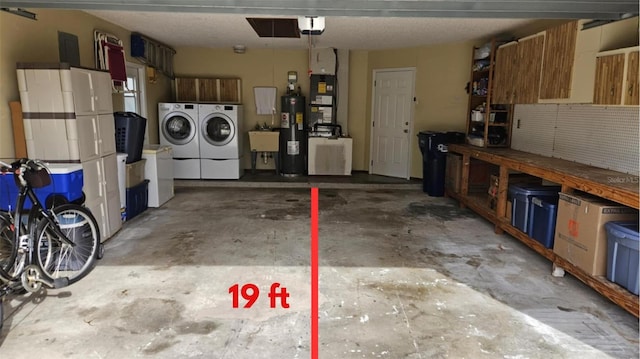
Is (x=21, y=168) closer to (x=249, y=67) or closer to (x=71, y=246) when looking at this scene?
(x=71, y=246)

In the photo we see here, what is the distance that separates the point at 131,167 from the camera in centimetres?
467

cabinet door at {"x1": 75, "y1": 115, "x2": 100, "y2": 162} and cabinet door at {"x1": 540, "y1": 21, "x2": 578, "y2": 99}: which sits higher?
cabinet door at {"x1": 540, "y1": 21, "x2": 578, "y2": 99}

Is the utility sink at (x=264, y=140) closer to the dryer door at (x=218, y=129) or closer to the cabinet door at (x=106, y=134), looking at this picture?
the dryer door at (x=218, y=129)

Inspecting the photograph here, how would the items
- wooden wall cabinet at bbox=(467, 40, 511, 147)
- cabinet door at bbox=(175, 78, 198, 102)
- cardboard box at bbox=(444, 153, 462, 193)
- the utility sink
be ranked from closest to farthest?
wooden wall cabinet at bbox=(467, 40, 511, 147)
cardboard box at bbox=(444, 153, 462, 193)
the utility sink
cabinet door at bbox=(175, 78, 198, 102)

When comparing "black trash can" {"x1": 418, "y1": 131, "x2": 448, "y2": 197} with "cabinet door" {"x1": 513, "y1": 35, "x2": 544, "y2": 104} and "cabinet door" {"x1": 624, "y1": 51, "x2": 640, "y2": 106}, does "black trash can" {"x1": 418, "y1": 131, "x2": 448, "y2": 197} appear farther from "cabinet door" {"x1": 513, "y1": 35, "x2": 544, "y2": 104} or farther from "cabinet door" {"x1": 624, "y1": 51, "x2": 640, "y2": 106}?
"cabinet door" {"x1": 624, "y1": 51, "x2": 640, "y2": 106}

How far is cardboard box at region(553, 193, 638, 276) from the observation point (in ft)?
9.45

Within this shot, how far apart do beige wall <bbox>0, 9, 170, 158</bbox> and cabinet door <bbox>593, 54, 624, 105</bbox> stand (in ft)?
16.1

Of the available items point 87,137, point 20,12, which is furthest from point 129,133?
point 20,12

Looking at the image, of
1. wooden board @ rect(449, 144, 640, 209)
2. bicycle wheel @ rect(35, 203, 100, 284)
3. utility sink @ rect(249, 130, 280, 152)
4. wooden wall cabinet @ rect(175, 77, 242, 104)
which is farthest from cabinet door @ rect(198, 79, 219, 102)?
wooden board @ rect(449, 144, 640, 209)

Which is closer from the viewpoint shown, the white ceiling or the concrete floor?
the concrete floor

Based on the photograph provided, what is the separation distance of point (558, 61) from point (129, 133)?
456 centimetres

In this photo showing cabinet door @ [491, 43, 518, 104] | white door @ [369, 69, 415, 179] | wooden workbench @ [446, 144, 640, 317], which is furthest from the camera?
white door @ [369, 69, 415, 179]

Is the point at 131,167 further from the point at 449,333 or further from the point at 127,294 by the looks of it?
the point at 449,333

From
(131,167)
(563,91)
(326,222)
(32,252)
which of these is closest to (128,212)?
(131,167)
